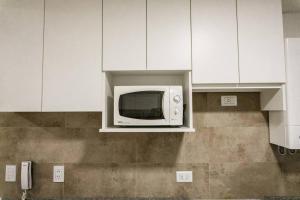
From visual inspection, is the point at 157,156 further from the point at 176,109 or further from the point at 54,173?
the point at 54,173

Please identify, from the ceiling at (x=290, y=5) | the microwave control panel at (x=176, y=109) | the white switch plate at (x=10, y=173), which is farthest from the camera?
the white switch plate at (x=10, y=173)

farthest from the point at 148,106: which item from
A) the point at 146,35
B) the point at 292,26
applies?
the point at 292,26

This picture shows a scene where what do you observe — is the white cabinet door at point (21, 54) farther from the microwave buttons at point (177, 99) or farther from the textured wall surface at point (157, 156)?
the microwave buttons at point (177, 99)

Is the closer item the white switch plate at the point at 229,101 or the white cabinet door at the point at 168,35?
the white cabinet door at the point at 168,35

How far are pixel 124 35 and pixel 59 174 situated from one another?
1261 millimetres

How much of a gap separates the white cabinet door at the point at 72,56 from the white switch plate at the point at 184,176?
86 centimetres

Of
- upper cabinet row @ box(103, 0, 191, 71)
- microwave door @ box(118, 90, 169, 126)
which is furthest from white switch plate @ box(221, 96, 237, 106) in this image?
microwave door @ box(118, 90, 169, 126)

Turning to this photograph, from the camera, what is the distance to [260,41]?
4.93ft

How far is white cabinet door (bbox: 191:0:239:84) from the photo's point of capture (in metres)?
1.49

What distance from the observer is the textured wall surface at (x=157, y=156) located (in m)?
1.75

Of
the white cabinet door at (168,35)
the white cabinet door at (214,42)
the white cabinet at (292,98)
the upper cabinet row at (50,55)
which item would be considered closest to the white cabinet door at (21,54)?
the upper cabinet row at (50,55)

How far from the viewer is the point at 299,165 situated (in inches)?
69.5

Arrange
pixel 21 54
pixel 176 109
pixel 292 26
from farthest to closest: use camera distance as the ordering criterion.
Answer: pixel 292 26 < pixel 21 54 < pixel 176 109

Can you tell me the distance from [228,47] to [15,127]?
72.6 inches
